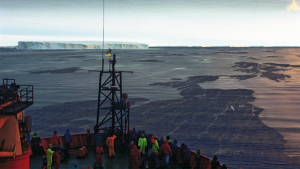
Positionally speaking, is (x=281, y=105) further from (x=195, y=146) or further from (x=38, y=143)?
(x=38, y=143)

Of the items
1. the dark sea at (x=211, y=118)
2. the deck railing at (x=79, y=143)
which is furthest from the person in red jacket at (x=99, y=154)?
the dark sea at (x=211, y=118)

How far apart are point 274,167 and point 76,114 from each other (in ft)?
79.7

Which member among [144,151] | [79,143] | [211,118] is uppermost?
[144,151]

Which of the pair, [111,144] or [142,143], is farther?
[111,144]

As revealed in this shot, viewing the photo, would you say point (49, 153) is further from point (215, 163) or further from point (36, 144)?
point (215, 163)

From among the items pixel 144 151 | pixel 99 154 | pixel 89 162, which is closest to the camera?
pixel 99 154

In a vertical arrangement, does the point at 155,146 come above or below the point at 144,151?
above

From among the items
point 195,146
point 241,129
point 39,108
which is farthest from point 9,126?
point 39,108

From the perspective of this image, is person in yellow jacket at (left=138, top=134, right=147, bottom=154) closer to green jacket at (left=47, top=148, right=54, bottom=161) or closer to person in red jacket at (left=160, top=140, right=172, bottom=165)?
person in red jacket at (left=160, top=140, right=172, bottom=165)

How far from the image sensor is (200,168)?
13328mm

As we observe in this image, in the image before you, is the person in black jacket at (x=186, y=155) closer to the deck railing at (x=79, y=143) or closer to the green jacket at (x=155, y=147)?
the deck railing at (x=79, y=143)

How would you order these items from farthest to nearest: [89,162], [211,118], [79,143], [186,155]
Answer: [211,118], [79,143], [89,162], [186,155]

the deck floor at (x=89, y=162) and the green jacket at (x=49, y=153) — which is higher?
the green jacket at (x=49, y=153)

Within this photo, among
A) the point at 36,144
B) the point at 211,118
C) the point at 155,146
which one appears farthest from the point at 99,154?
the point at 211,118
